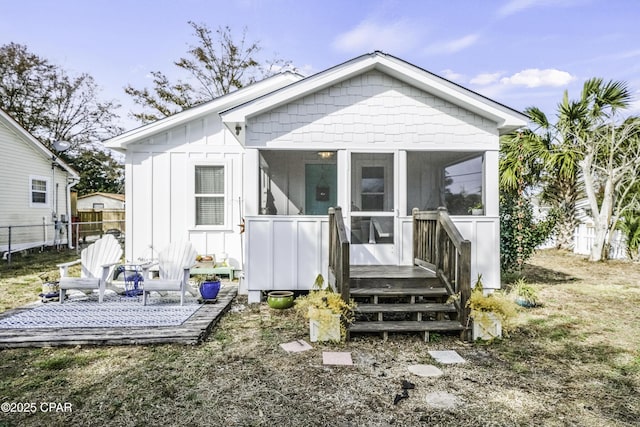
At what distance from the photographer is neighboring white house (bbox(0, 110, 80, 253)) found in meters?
12.6

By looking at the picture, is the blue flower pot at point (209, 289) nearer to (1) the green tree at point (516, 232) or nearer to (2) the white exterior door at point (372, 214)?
(2) the white exterior door at point (372, 214)

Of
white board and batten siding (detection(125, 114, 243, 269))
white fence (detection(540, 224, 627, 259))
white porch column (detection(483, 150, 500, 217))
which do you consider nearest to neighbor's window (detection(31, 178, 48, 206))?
white board and batten siding (detection(125, 114, 243, 269))

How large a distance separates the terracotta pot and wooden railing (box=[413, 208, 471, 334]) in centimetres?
202

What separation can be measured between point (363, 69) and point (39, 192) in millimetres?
14079

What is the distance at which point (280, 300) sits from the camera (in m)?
5.70

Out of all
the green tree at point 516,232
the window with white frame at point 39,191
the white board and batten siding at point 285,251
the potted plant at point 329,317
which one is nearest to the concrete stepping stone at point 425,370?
the potted plant at point 329,317

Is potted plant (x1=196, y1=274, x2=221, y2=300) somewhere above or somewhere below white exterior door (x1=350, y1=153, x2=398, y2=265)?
below

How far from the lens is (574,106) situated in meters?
10.5

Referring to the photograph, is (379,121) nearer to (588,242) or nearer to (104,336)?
(104,336)

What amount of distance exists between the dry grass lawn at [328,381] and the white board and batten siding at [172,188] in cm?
380

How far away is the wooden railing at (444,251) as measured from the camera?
440 cm

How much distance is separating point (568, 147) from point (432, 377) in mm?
10023

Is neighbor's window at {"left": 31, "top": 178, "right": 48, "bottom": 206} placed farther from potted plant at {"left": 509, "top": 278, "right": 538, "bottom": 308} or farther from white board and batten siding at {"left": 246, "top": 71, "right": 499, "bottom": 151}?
potted plant at {"left": 509, "top": 278, "right": 538, "bottom": 308}

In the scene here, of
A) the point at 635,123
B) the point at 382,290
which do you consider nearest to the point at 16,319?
the point at 382,290
